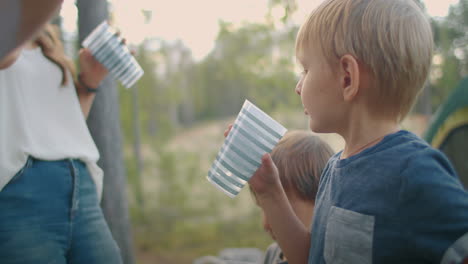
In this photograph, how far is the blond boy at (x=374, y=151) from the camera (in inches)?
35.9

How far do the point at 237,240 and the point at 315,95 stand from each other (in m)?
4.08

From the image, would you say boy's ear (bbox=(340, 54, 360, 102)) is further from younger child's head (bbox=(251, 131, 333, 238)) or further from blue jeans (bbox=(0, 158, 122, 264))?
blue jeans (bbox=(0, 158, 122, 264))

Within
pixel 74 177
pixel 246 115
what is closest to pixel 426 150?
pixel 246 115

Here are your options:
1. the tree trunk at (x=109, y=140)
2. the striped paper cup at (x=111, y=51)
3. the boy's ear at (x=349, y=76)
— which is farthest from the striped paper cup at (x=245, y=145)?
the tree trunk at (x=109, y=140)

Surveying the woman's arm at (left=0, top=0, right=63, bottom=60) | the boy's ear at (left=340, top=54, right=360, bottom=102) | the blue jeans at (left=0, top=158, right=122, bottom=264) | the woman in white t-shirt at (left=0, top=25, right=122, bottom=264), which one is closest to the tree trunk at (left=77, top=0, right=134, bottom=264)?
the woman in white t-shirt at (left=0, top=25, right=122, bottom=264)

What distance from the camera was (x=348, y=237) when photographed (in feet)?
3.42

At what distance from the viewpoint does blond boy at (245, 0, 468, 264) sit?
91cm

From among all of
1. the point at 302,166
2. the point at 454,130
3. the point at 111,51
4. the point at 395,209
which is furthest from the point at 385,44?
the point at 454,130

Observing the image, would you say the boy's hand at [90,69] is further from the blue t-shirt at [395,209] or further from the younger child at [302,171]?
the blue t-shirt at [395,209]

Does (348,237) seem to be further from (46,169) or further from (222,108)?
(222,108)

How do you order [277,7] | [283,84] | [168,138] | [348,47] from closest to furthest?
1. [348,47]
2. [277,7]
3. [283,84]
4. [168,138]

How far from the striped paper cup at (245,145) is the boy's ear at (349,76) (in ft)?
0.65

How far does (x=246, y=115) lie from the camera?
1112 mm

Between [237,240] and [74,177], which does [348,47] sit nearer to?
[74,177]
